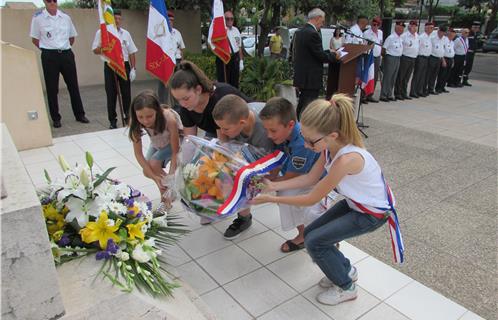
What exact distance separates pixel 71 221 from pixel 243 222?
1.48m

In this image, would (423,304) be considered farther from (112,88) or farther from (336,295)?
(112,88)

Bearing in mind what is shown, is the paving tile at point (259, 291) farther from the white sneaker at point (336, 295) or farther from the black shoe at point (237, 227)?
the black shoe at point (237, 227)

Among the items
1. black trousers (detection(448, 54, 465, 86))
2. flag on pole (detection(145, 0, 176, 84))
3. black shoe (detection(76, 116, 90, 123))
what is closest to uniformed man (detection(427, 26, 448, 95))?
black trousers (detection(448, 54, 465, 86))

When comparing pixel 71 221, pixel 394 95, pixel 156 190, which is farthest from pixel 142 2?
pixel 71 221

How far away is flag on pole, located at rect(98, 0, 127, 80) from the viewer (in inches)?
222

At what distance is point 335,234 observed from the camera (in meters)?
2.16

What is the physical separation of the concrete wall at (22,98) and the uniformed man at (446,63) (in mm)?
8993

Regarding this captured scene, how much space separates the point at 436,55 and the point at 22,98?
889cm

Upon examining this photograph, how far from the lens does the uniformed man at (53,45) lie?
601cm

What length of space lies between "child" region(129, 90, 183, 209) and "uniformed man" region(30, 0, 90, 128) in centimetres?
Result: 380

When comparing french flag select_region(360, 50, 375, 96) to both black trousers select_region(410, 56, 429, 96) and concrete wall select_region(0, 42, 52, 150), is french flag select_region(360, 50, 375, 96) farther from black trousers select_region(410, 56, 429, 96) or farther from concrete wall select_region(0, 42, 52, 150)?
concrete wall select_region(0, 42, 52, 150)

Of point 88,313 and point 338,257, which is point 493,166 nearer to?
point 338,257

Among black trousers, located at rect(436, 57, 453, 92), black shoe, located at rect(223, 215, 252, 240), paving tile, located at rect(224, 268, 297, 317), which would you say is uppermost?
black trousers, located at rect(436, 57, 453, 92)

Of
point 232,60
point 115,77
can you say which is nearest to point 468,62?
point 232,60
